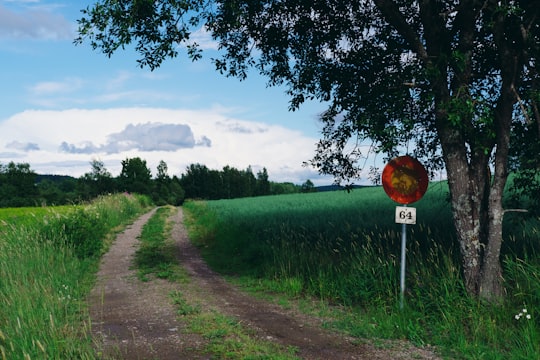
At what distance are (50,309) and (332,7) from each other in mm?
9682

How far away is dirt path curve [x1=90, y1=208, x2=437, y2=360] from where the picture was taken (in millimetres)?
A: 6754

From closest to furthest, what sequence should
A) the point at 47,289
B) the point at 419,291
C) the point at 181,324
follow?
the point at 181,324, the point at 47,289, the point at 419,291

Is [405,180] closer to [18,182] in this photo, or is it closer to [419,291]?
[419,291]

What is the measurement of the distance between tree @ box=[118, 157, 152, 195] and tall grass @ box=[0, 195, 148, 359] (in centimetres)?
6490

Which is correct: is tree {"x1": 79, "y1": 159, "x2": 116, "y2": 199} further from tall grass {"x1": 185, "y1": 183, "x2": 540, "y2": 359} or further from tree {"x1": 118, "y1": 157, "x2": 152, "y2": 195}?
tall grass {"x1": 185, "y1": 183, "x2": 540, "y2": 359}

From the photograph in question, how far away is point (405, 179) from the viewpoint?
8.95 metres

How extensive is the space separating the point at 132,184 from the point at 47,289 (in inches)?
3025

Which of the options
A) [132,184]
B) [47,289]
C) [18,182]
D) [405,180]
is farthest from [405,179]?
[18,182]

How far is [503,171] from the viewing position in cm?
846

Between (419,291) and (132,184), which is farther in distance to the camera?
(132,184)

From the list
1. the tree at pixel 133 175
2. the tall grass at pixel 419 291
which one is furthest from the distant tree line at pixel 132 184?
the tall grass at pixel 419 291

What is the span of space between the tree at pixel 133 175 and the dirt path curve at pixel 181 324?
7251 centimetres

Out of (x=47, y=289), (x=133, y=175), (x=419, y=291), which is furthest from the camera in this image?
(x=133, y=175)

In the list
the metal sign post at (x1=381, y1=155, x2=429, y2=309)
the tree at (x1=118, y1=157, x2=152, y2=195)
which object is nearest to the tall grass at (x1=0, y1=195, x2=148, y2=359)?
the metal sign post at (x1=381, y1=155, x2=429, y2=309)
